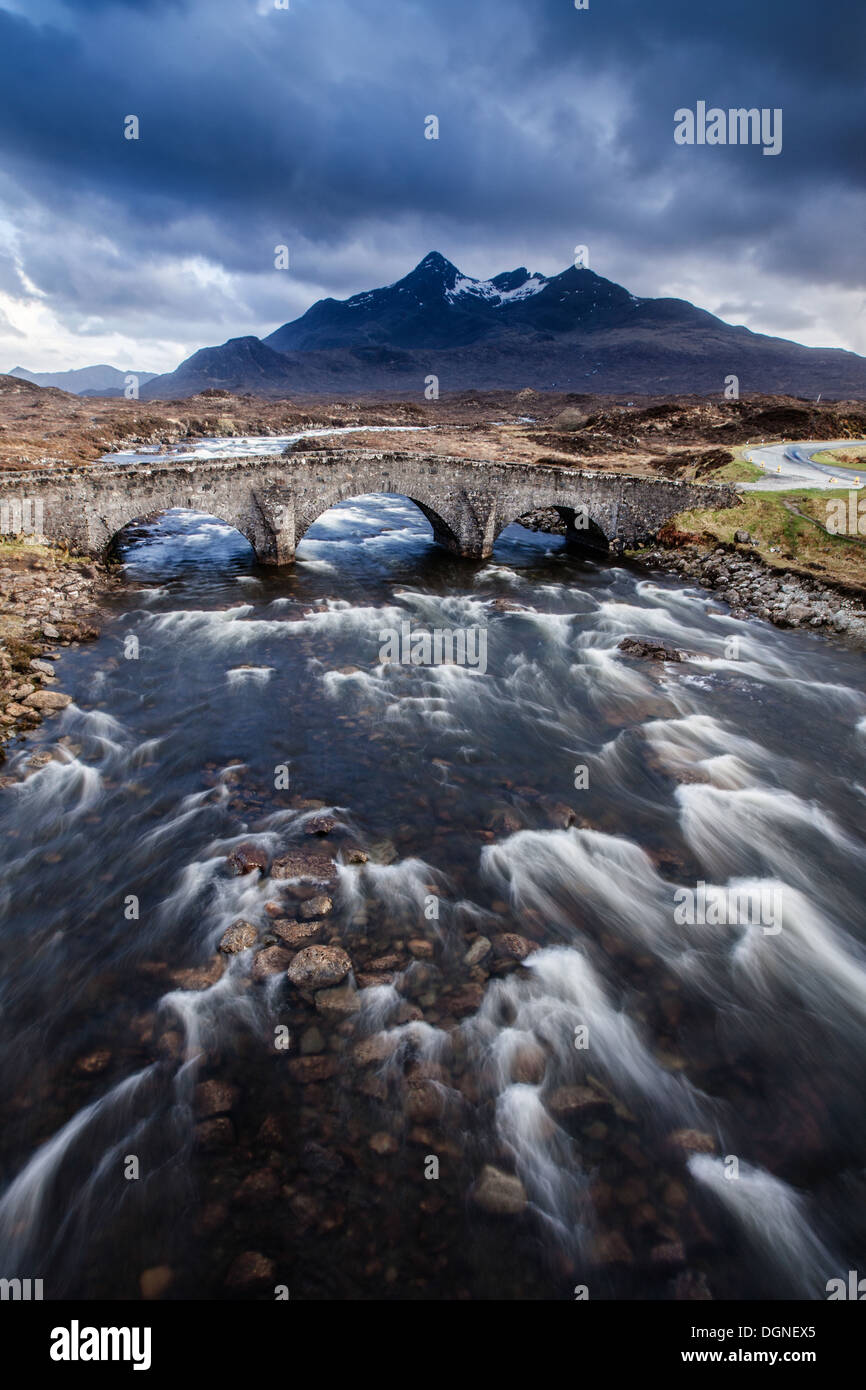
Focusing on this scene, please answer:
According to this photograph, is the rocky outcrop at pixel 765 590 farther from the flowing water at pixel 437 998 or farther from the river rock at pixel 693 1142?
the river rock at pixel 693 1142

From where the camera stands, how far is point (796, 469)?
36.0m

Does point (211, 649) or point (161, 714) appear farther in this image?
point (211, 649)

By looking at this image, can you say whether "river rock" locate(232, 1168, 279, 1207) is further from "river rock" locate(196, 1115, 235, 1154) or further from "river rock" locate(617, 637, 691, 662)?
"river rock" locate(617, 637, 691, 662)

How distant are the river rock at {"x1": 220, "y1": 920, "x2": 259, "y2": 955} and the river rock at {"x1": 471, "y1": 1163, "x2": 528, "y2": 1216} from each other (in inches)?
167

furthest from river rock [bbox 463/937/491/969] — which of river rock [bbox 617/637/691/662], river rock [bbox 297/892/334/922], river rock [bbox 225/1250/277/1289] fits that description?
river rock [bbox 617/637/691/662]

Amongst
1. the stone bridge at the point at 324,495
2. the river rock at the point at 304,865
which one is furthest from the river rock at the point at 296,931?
the stone bridge at the point at 324,495

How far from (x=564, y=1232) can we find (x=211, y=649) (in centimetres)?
1659

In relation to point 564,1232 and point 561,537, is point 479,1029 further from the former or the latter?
point 561,537

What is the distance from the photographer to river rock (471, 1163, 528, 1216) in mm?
6195

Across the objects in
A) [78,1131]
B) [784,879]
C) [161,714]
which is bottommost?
[78,1131]

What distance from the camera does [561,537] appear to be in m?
34.9

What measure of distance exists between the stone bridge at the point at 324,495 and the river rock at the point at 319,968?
1797 cm

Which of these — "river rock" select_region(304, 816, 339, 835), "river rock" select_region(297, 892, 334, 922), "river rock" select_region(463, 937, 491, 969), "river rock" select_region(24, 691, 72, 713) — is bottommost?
"river rock" select_region(463, 937, 491, 969)
